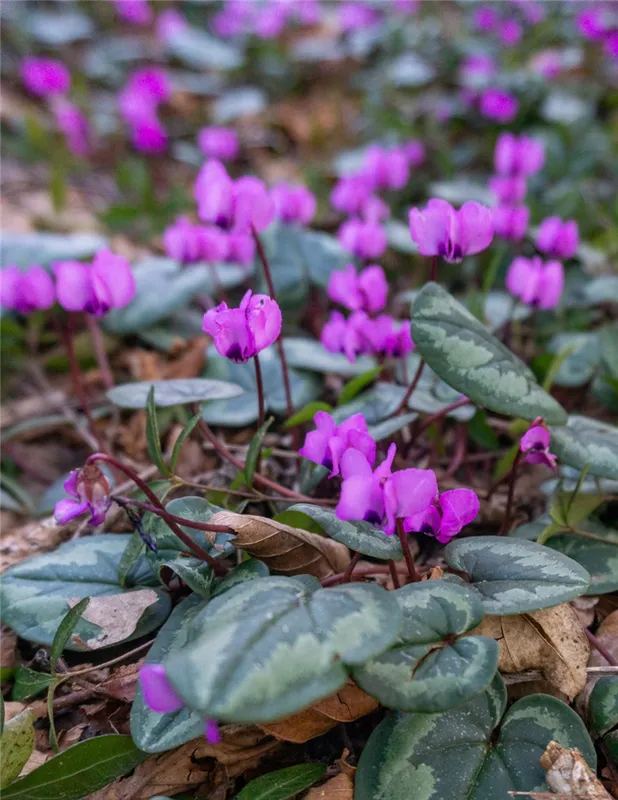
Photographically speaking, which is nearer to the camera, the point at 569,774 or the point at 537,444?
the point at 569,774

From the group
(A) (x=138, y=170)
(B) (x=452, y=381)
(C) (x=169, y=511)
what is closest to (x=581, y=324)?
(B) (x=452, y=381)

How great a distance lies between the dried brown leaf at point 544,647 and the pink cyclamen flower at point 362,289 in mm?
721

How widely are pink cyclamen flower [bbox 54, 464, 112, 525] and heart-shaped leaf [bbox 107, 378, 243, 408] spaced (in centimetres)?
27

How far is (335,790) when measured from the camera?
38.5 inches

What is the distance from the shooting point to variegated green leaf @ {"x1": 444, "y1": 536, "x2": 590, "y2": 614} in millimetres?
908

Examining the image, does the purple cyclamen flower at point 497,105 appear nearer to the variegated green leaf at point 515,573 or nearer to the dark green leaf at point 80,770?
the variegated green leaf at point 515,573

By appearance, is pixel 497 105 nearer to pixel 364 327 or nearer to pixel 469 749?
pixel 364 327

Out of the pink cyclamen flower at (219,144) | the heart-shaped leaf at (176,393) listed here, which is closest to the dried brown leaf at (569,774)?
the heart-shaped leaf at (176,393)

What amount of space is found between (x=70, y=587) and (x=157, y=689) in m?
0.45

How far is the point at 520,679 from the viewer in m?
1.07

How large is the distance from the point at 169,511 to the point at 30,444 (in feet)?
3.21

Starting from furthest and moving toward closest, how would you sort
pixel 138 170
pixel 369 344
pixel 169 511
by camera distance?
pixel 138 170 → pixel 369 344 → pixel 169 511

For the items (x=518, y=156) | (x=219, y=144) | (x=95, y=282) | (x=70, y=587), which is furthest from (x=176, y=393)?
(x=219, y=144)

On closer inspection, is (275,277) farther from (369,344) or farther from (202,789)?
(202,789)
